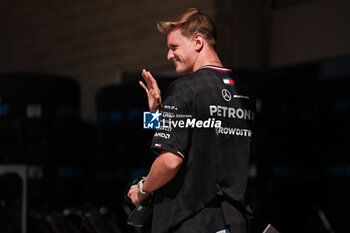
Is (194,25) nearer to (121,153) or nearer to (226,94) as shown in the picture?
(226,94)

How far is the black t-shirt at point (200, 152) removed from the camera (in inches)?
98.7

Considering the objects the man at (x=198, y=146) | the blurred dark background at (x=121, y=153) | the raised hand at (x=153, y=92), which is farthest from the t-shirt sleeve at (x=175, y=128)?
the blurred dark background at (x=121, y=153)

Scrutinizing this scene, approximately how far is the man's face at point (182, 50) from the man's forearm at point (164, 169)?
0.43m

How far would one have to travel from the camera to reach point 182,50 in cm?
264

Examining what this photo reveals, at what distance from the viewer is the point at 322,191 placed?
5031 millimetres

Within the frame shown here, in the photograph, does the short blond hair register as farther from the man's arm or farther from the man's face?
the man's arm

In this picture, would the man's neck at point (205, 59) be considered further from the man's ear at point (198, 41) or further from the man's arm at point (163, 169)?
the man's arm at point (163, 169)

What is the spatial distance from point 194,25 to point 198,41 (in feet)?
0.24

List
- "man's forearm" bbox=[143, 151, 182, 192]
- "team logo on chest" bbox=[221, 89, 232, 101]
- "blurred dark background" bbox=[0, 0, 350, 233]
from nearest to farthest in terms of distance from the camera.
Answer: "man's forearm" bbox=[143, 151, 182, 192], "team logo on chest" bbox=[221, 89, 232, 101], "blurred dark background" bbox=[0, 0, 350, 233]

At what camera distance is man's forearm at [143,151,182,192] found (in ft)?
8.04

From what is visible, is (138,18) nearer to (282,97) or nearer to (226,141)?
(282,97)

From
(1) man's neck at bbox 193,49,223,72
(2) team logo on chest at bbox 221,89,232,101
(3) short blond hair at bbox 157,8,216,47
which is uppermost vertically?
(3) short blond hair at bbox 157,8,216,47

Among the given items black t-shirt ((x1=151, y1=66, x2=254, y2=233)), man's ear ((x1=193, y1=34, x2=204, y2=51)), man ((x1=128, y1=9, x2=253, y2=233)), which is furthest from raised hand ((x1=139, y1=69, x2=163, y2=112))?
man's ear ((x1=193, y1=34, x2=204, y2=51))

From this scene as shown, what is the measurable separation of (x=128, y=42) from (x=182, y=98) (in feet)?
20.1
